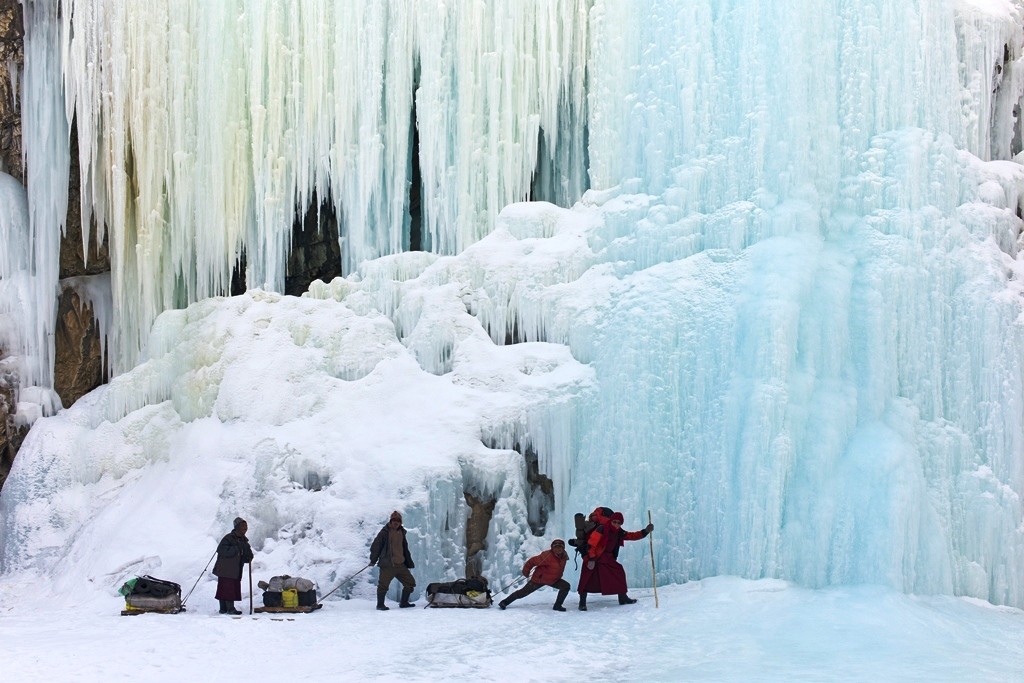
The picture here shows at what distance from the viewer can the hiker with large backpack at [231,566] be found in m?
10.9

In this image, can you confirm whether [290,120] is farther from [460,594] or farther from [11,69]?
[460,594]

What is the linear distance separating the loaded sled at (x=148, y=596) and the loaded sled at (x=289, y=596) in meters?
0.74

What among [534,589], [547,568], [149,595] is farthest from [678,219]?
[149,595]

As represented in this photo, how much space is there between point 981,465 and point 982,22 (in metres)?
4.26

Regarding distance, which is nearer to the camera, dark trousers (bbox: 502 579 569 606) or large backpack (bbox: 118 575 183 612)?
dark trousers (bbox: 502 579 569 606)

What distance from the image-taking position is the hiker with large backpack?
1093cm

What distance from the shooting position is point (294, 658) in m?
8.27

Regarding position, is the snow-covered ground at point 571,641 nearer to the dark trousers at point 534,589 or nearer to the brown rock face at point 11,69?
the dark trousers at point 534,589

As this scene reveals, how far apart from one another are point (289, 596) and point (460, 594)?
4.66 ft

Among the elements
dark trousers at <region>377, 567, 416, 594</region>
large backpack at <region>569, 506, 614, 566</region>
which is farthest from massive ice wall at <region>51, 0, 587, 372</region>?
dark trousers at <region>377, 567, 416, 594</region>

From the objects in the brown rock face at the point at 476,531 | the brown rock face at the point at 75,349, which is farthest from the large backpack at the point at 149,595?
the brown rock face at the point at 75,349

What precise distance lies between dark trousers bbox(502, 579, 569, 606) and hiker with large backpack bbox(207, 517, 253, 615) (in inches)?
87.9

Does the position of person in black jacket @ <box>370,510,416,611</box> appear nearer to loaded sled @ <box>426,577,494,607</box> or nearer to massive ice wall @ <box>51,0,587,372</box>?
loaded sled @ <box>426,577,494,607</box>

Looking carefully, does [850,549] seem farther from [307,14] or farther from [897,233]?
[307,14]
